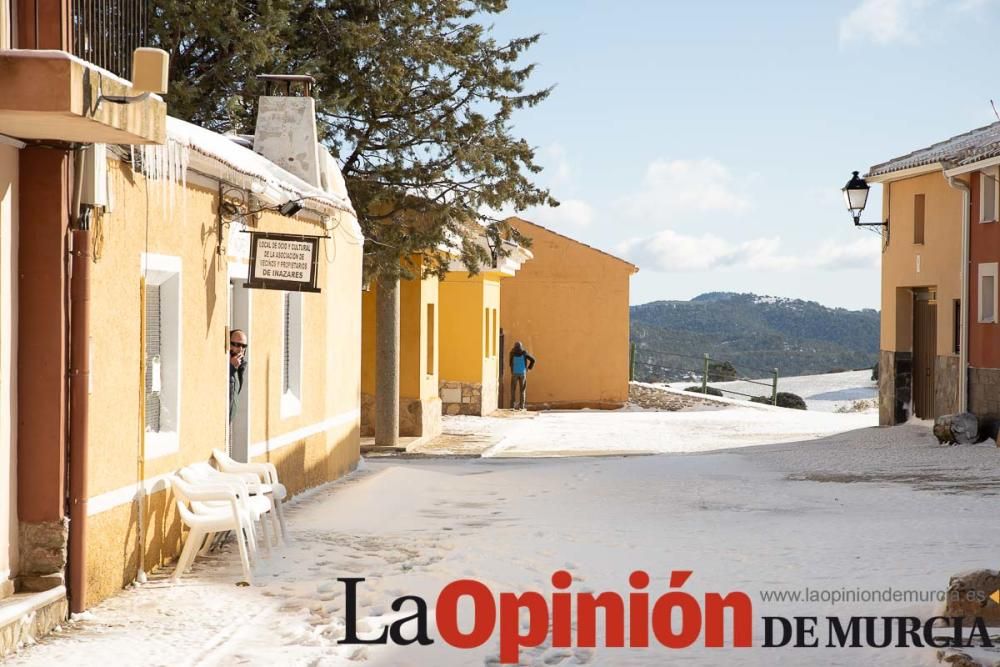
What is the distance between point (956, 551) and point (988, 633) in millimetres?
3053

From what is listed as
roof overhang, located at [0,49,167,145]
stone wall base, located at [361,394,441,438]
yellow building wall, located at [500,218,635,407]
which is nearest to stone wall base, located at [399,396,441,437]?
stone wall base, located at [361,394,441,438]

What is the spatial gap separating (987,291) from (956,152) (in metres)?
2.78

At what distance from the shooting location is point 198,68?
20859mm

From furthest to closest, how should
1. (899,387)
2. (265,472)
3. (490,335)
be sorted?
(490,335), (899,387), (265,472)

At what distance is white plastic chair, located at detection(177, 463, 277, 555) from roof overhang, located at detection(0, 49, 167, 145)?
3.12 metres

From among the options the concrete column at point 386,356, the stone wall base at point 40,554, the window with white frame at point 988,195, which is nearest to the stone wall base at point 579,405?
the concrete column at point 386,356

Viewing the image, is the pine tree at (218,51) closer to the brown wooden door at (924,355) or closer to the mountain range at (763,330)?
the brown wooden door at (924,355)

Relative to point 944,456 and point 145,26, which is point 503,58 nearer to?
point 944,456

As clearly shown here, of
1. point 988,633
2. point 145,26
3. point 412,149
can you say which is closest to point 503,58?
point 412,149

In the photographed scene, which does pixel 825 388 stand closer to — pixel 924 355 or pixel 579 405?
pixel 579 405

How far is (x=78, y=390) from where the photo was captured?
315 inches

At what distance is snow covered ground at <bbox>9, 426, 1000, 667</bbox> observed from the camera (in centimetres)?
737

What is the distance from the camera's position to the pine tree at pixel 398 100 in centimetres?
2059

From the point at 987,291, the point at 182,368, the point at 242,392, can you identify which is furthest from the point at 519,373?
the point at 182,368
